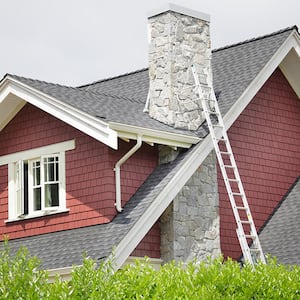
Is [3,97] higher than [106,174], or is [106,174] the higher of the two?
[3,97]

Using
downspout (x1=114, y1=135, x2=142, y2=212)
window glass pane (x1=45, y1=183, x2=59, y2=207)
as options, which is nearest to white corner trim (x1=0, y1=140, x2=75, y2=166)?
window glass pane (x1=45, y1=183, x2=59, y2=207)

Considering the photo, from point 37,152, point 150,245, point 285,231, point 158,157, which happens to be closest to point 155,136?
point 158,157

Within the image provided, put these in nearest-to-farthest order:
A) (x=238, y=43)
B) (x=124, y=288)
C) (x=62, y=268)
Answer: (x=124, y=288) < (x=62, y=268) < (x=238, y=43)

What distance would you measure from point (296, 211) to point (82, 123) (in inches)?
204

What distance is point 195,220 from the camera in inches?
735

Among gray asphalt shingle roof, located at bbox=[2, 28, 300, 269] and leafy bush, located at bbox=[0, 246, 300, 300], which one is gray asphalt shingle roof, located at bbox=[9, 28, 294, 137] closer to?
gray asphalt shingle roof, located at bbox=[2, 28, 300, 269]

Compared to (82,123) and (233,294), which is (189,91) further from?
(233,294)

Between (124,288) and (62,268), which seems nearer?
(124,288)

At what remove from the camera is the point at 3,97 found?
778 inches

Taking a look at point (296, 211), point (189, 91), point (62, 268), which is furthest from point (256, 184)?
point (62, 268)

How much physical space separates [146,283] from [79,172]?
6.16m

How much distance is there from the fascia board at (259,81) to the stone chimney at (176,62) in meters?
0.61

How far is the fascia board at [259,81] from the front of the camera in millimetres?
19578

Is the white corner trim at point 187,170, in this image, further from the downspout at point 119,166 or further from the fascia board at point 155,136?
the downspout at point 119,166
